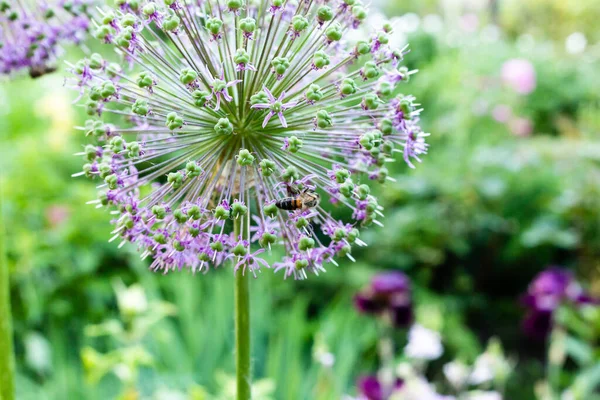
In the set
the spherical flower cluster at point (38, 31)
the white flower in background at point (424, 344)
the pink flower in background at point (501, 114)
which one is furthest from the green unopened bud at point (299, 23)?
the pink flower in background at point (501, 114)

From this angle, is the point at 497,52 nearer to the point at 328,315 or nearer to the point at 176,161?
the point at 328,315

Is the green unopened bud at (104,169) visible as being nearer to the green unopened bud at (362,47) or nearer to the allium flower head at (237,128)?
the allium flower head at (237,128)

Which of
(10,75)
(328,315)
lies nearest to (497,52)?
(328,315)

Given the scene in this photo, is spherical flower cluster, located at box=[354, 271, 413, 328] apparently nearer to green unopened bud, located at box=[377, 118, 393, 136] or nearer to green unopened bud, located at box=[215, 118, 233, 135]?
green unopened bud, located at box=[377, 118, 393, 136]

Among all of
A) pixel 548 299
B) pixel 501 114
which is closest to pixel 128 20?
pixel 548 299

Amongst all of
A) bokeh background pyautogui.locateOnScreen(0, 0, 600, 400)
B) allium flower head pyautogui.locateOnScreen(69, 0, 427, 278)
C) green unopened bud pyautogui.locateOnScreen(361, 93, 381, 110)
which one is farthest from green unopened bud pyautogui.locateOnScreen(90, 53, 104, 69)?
bokeh background pyautogui.locateOnScreen(0, 0, 600, 400)

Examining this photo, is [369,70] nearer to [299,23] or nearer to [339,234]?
[299,23]
